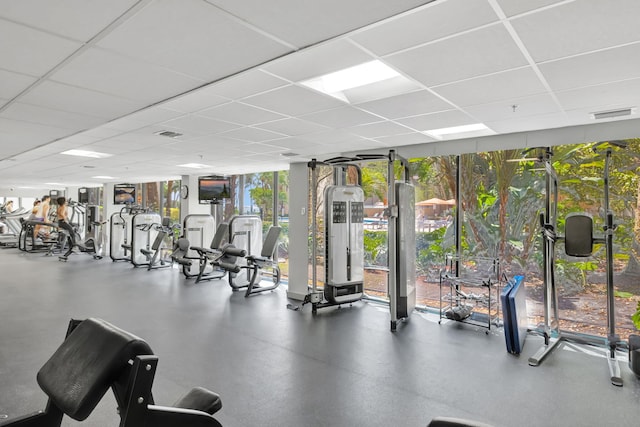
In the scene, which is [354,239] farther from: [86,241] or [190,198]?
[86,241]

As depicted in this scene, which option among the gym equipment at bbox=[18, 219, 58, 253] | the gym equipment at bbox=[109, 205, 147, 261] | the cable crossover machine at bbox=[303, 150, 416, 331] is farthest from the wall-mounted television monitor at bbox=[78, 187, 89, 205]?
the cable crossover machine at bbox=[303, 150, 416, 331]

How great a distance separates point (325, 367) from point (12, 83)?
145 inches

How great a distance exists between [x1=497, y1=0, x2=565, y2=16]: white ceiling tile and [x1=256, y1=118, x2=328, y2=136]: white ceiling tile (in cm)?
257

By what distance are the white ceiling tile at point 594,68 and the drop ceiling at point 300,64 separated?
14mm

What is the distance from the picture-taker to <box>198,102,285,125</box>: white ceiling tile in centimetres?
363

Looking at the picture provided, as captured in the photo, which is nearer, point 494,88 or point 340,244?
point 494,88

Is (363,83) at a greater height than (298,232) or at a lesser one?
greater

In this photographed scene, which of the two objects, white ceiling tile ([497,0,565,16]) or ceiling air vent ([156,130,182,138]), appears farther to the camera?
ceiling air vent ([156,130,182,138])

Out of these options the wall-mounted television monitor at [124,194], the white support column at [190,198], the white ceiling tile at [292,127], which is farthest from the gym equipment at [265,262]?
the wall-mounted television monitor at [124,194]

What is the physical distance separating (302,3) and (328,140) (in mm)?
3545

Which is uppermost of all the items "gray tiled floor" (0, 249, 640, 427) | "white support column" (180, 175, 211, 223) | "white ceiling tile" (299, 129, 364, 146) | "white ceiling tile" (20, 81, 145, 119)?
"white ceiling tile" (299, 129, 364, 146)

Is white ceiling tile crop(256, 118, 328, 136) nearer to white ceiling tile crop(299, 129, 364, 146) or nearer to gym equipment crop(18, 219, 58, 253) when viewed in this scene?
white ceiling tile crop(299, 129, 364, 146)

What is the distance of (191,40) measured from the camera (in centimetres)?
219

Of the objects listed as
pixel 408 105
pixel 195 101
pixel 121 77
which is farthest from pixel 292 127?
pixel 121 77
